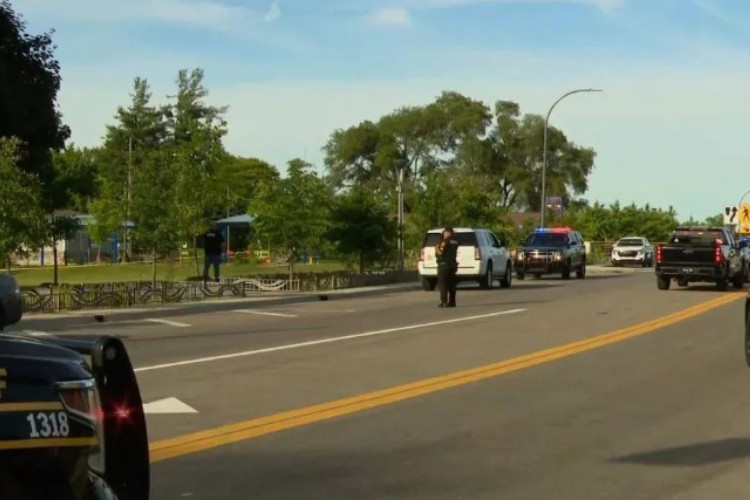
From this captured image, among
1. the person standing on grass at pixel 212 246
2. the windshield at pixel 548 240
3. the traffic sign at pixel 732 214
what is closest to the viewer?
the person standing on grass at pixel 212 246

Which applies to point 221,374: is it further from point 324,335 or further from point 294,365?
point 324,335

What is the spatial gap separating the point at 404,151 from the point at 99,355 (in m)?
99.4

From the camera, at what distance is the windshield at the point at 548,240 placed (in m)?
42.8

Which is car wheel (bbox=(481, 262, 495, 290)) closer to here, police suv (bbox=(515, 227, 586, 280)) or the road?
police suv (bbox=(515, 227, 586, 280))

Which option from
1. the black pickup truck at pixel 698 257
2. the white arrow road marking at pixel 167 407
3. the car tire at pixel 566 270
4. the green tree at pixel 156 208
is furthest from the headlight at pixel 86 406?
the car tire at pixel 566 270

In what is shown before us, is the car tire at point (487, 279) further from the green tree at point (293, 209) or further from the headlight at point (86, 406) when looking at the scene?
the headlight at point (86, 406)

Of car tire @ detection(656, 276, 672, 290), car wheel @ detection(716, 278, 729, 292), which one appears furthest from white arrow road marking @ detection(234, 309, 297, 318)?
car wheel @ detection(716, 278, 729, 292)

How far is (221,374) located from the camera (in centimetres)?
1378

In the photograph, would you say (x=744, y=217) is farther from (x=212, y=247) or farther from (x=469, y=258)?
(x=212, y=247)

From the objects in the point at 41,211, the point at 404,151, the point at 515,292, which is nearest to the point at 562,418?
the point at 41,211

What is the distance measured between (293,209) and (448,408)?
22421mm

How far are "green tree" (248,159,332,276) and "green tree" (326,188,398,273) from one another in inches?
79.0

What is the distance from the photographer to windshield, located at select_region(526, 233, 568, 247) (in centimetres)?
4281

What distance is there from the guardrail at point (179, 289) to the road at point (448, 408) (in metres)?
3.03
